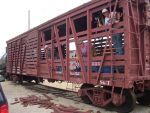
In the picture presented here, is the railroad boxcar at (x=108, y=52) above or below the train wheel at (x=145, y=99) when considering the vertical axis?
above

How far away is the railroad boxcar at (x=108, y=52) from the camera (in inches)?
328

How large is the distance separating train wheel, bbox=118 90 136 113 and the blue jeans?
1.22 meters

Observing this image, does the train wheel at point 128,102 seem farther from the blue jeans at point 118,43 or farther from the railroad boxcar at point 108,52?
the blue jeans at point 118,43

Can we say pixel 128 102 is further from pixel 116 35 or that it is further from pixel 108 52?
pixel 116 35

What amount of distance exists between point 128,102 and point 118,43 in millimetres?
1794

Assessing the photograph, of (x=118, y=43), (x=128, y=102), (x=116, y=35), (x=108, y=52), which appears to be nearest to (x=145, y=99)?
(x=128, y=102)

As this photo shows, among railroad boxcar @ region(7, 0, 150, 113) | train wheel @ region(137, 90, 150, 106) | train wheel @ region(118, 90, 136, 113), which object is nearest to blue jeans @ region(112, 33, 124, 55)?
railroad boxcar @ region(7, 0, 150, 113)

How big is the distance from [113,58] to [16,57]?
11.1 meters

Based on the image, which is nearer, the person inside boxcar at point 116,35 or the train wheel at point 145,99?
the person inside boxcar at point 116,35

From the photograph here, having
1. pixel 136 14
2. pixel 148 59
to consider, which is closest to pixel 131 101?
pixel 148 59

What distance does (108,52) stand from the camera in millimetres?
8680

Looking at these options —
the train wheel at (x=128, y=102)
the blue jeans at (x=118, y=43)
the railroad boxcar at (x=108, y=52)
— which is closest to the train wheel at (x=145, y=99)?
the railroad boxcar at (x=108, y=52)

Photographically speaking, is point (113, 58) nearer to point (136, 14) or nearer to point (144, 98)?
point (136, 14)

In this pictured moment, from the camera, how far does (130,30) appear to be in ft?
27.2
